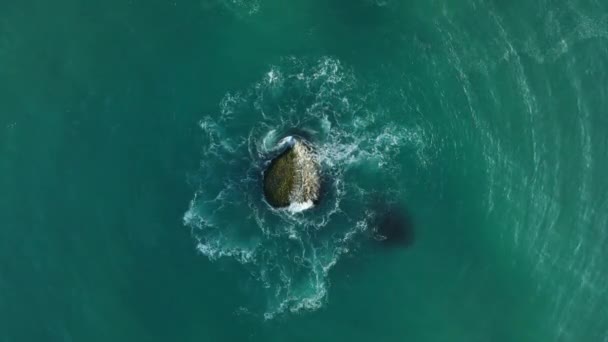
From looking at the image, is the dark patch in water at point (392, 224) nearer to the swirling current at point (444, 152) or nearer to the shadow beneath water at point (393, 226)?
the shadow beneath water at point (393, 226)

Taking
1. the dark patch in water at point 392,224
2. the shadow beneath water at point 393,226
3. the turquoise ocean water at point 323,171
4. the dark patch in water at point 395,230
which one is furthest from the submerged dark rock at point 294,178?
the dark patch in water at point 395,230

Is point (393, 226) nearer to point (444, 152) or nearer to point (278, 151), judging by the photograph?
point (444, 152)

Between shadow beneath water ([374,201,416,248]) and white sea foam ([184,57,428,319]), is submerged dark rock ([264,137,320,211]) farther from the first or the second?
shadow beneath water ([374,201,416,248])

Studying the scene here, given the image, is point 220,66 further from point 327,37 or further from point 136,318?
point 136,318

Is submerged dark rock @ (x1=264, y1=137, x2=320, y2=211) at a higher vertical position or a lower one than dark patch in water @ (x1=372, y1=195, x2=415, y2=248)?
higher

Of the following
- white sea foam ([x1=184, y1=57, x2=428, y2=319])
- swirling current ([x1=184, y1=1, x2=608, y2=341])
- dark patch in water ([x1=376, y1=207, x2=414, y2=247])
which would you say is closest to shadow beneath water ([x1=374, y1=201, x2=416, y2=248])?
dark patch in water ([x1=376, y1=207, x2=414, y2=247])

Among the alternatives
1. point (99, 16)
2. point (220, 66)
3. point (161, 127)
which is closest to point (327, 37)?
point (220, 66)

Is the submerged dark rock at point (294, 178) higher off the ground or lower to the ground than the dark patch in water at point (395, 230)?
higher
